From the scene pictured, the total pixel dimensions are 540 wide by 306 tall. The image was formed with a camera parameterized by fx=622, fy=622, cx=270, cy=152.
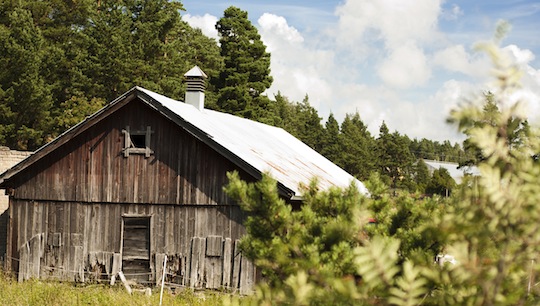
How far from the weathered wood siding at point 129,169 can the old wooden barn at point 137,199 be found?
3 cm

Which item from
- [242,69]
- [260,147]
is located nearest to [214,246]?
[260,147]

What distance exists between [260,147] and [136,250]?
4755mm

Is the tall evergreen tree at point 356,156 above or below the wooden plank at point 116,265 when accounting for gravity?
above

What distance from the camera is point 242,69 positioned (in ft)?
152

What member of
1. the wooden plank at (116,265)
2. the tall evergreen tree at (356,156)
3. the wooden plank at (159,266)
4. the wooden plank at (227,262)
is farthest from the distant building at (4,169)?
the tall evergreen tree at (356,156)

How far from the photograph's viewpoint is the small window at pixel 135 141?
16438mm

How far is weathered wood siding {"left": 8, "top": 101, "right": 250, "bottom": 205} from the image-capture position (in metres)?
15.8

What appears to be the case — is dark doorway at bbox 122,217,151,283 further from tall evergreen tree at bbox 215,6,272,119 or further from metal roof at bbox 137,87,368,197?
tall evergreen tree at bbox 215,6,272,119

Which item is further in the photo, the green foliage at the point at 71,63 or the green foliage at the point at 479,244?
the green foliage at the point at 71,63

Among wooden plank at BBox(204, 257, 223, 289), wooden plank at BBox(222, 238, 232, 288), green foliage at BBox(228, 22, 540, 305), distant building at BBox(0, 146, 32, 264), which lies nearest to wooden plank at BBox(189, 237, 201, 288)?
wooden plank at BBox(204, 257, 223, 289)

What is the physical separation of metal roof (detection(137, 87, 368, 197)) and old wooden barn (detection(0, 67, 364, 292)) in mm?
89

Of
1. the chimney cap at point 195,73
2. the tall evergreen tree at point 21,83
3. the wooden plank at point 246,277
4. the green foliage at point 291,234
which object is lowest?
the wooden plank at point 246,277

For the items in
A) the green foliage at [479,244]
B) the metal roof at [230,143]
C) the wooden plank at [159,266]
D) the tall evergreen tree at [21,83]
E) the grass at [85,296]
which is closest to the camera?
the green foliage at [479,244]

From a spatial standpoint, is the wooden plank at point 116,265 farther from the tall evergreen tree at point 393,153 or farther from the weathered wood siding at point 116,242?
the tall evergreen tree at point 393,153
